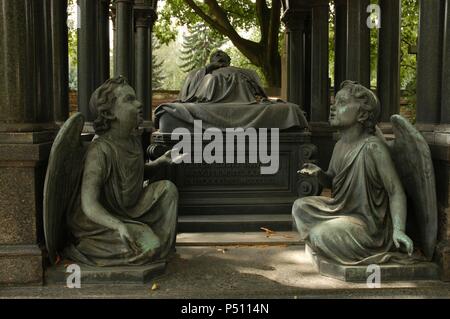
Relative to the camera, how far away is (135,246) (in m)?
4.50

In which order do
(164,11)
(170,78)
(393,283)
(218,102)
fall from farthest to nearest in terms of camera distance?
1. (170,78)
2. (164,11)
3. (218,102)
4. (393,283)

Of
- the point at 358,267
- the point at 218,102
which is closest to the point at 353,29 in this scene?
the point at 218,102

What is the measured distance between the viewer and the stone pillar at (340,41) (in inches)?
411

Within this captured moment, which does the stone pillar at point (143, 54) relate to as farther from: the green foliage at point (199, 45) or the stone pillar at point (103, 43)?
the green foliage at point (199, 45)

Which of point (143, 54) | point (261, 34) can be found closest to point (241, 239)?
point (143, 54)

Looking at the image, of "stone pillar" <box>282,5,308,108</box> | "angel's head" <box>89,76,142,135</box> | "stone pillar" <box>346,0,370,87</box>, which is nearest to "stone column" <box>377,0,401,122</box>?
"stone pillar" <box>346,0,370,87</box>

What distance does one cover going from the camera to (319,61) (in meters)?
11.1

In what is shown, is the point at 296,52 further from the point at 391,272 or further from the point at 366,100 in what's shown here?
the point at 391,272

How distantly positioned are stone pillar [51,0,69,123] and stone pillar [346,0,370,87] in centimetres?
450

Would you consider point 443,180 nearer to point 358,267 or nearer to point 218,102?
point 358,267

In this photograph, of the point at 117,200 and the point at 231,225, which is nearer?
the point at 117,200

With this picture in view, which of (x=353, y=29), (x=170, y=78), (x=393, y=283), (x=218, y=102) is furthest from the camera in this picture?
(x=170, y=78)

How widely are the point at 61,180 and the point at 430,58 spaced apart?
11.4 feet

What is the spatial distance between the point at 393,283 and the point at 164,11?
58.7 feet
